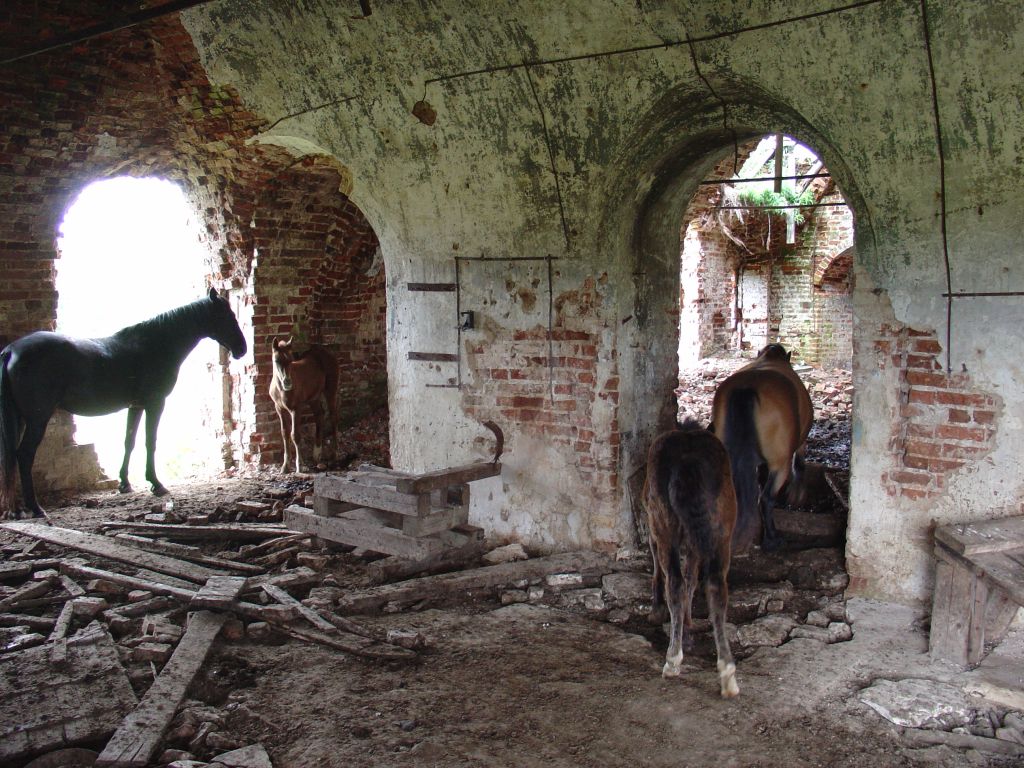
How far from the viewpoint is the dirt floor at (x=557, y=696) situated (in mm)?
3609

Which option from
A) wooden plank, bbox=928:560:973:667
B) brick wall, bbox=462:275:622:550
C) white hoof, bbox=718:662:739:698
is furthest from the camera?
brick wall, bbox=462:275:622:550

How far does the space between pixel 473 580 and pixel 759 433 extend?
2.21 m

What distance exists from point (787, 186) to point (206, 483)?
44.9 feet

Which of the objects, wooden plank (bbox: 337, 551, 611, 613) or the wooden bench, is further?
wooden plank (bbox: 337, 551, 611, 613)

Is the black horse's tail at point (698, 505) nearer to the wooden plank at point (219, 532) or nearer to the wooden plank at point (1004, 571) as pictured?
the wooden plank at point (1004, 571)

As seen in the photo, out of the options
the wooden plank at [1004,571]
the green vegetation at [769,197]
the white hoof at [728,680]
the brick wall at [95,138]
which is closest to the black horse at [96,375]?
the brick wall at [95,138]

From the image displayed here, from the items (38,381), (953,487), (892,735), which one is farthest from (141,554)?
(953,487)

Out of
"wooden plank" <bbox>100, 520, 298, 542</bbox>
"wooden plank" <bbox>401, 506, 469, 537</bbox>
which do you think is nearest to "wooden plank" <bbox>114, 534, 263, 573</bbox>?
"wooden plank" <bbox>100, 520, 298, 542</bbox>

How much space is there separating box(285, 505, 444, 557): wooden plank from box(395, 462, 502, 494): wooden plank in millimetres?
370

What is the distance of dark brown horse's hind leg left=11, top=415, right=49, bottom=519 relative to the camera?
24.3 ft

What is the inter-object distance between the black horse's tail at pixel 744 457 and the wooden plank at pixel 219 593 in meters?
3.19

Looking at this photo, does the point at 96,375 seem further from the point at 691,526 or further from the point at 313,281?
the point at 691,526

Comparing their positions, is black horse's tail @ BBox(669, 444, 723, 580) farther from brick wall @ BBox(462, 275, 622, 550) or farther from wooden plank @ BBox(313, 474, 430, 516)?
wooden plank @ BBox(313, 474, 430, 516)

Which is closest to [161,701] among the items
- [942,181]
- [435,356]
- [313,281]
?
[435,356]
